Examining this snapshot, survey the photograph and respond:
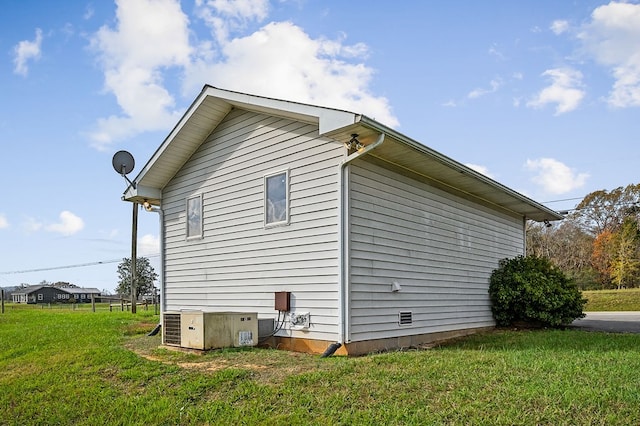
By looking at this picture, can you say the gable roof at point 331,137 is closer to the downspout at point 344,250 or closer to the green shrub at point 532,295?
the downspout at point 344,250

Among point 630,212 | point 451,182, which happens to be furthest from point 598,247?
point 451,182

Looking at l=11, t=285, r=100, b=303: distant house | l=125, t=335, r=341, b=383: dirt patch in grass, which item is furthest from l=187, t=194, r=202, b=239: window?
l=11, t=285, r=100, b=303: distant house

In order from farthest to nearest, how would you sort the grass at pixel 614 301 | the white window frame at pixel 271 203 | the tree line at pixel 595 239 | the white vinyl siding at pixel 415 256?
the tree line at pixel 595 239
the grass at pixel 614 301
the white window frame at pixel 271 203
the white vinyl siding at pixel 415 256

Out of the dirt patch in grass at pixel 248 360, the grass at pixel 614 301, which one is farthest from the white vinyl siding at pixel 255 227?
the grass at pixel 614 301

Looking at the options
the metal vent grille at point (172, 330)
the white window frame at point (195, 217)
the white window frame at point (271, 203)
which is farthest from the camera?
the white window frame at point (195, 217)

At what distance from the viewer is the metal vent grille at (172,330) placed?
8312mm

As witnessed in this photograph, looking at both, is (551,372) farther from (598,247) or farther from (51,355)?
(598,247)

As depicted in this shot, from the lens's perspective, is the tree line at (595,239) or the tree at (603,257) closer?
the tree line at (595,239)

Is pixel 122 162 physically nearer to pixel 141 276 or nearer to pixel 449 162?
pixel 449 162

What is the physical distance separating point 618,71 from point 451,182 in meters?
6.21

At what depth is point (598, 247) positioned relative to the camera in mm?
37438

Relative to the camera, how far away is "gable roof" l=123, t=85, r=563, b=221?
7.22 m

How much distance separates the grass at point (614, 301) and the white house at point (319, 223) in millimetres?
16701

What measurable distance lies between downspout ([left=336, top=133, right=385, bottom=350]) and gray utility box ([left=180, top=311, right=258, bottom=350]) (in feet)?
5.02
